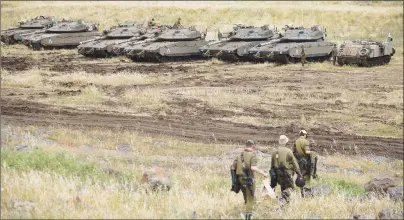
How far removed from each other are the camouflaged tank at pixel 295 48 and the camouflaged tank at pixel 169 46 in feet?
13.7

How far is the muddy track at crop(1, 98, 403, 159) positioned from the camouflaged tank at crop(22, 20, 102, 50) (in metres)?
20.5

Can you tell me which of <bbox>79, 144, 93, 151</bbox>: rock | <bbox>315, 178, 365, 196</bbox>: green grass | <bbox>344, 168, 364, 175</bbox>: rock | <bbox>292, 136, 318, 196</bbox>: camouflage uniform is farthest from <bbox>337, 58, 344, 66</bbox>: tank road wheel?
<bbox>292, 136, 318, 196</bbox>: camouflage uniform

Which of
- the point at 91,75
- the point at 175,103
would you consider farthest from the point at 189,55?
the point at 175,103

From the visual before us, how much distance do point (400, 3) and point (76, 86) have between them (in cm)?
4696

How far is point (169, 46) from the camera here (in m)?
33.5

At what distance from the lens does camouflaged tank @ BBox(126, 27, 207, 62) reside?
3312 cm

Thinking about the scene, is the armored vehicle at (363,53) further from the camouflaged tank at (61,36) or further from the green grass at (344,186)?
the camouflaged tank at (61,36)

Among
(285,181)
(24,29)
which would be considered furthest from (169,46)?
(285,181)

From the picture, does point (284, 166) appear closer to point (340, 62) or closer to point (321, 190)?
point (321, 190)

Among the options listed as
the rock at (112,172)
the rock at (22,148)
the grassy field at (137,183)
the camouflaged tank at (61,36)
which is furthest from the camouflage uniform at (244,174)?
the camouflaged tank at (61,36)

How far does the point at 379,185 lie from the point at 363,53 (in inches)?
778

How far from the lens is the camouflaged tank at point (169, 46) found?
33.1 m

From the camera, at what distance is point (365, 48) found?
100 ft

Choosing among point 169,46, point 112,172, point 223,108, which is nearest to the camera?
point 112,172
